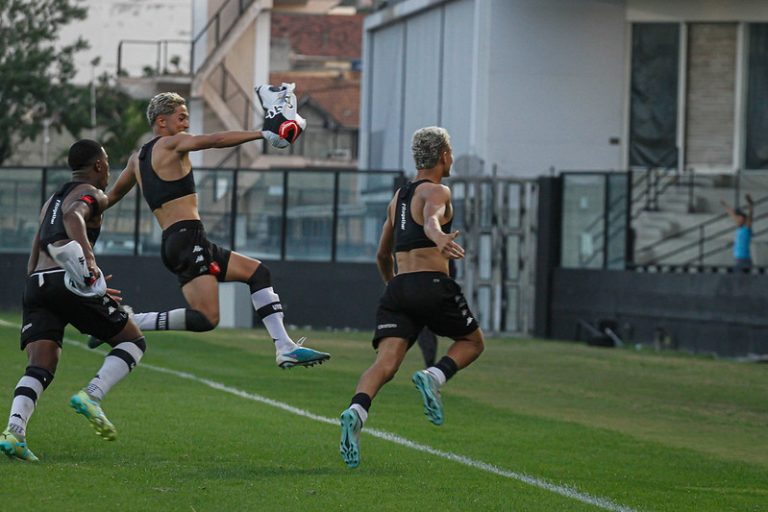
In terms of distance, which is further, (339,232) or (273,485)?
(339,232)

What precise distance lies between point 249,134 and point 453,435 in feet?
12.6

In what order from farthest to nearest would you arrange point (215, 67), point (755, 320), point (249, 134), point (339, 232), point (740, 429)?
point (215, 67) < point (339, 232) < point (755, 320) < point (740, 429) < point (249, 134)

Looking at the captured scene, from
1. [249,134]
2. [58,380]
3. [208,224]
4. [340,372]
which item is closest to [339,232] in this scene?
[208,224]

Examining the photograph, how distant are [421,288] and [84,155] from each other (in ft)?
7.73

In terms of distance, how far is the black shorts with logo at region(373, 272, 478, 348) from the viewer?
429 inches

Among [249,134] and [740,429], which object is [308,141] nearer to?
[740,429]

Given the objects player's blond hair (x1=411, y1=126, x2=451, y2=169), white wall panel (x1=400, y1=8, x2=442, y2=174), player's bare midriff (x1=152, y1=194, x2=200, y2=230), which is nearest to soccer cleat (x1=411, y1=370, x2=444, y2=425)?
player's blond hair (x1=411, y1=126, x2=451, y2=169)

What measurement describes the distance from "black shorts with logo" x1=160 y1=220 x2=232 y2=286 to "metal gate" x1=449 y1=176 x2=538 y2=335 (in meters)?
19.9

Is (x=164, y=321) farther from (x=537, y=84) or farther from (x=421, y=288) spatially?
(x=537, y=84)

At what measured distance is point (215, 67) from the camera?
165ft

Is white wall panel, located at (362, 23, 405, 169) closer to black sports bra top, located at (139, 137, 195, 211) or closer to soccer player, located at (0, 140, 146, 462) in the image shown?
black sports bra top, located at (139, 137, 195, 211)

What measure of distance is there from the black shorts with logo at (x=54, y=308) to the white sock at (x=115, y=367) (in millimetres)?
272

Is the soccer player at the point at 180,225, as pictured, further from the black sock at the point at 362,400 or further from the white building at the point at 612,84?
the white building at the point at 612,84

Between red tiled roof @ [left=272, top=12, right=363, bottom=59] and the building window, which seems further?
red tiled roof @ [left=272, top=12, right=363, bottom=59]
